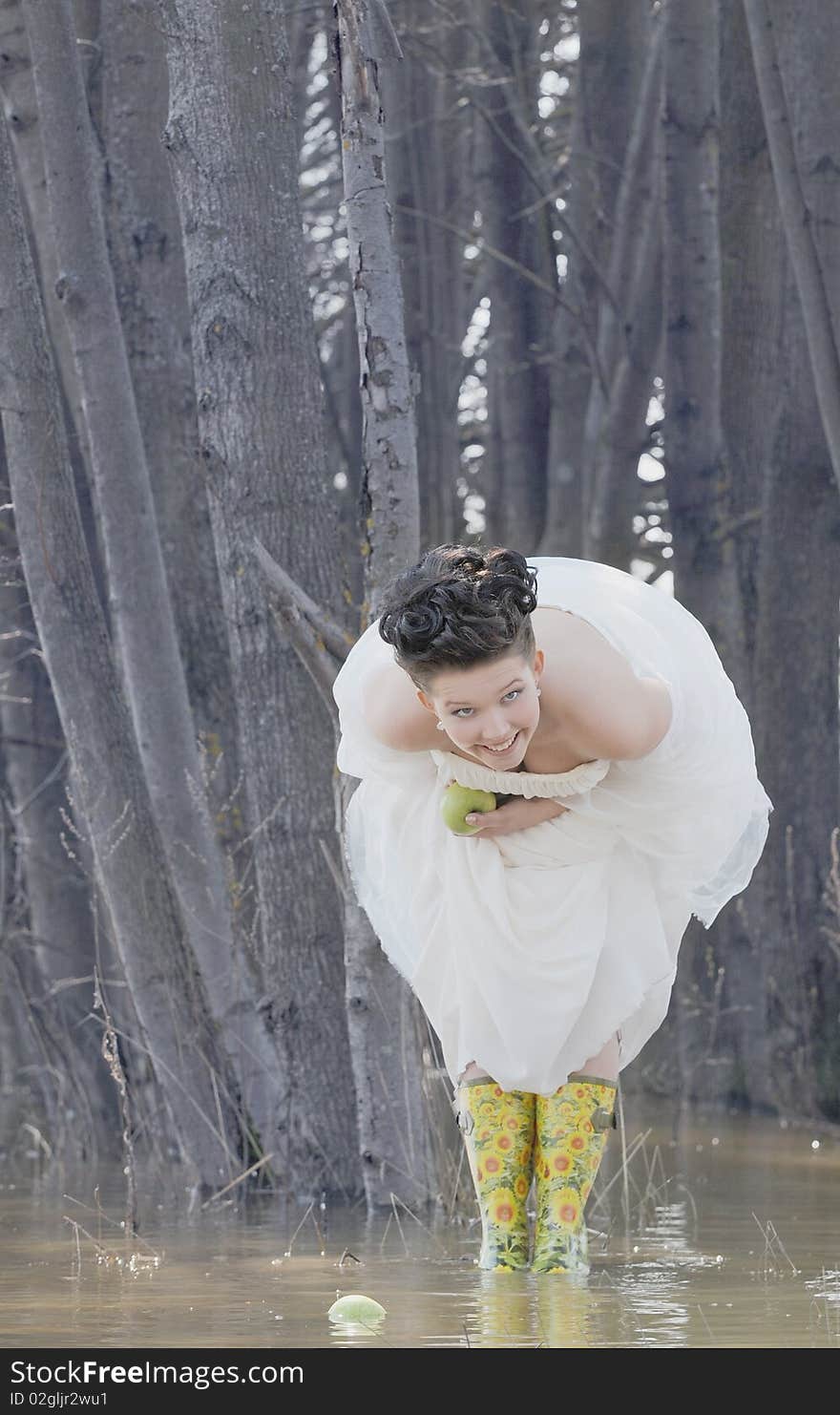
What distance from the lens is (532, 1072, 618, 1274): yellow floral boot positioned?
15.2 feet

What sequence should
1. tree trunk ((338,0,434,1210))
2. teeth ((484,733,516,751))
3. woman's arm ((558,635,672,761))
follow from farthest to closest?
tree trunk ((338,0,434,1210)) < woman's arm ((558,635,672,761)) < teeth ((484,733,516,751))

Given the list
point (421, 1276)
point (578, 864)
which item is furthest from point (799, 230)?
point (421, 1276)

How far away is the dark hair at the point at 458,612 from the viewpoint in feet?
13.7

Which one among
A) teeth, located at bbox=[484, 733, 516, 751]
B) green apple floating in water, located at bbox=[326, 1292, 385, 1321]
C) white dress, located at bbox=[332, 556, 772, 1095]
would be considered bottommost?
green apple floating in water, located at bbox=[326, 1292, 385, 1321]

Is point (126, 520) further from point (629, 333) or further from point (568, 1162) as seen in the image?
point (629, 333)

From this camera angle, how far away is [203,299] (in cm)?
640

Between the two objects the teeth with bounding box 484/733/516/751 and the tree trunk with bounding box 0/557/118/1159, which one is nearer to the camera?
the teeth with bounding box 484/733/516/751

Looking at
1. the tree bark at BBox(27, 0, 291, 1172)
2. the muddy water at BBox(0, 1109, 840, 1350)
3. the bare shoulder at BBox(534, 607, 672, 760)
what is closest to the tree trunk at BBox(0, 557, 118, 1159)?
the tree bark at BBox(27, 0, 291, 1172)

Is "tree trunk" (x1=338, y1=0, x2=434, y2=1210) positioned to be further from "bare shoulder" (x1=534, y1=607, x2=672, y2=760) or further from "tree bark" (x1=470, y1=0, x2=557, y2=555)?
"tree bark" (x1=470, y1=0, x2=557, y2=555)

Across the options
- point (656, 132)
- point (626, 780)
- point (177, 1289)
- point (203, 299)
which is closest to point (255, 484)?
point (203, 299)

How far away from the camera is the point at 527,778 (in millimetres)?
4668

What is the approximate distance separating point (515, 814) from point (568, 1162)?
2.82ft

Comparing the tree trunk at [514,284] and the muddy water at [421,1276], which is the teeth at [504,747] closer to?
the muddy water at [421,1276]
